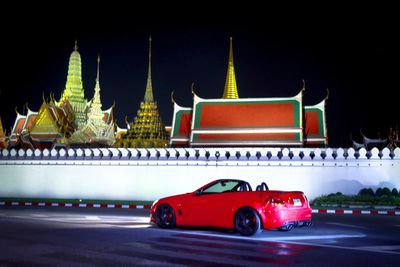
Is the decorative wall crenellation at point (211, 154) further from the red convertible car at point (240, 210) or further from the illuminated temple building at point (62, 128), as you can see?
the red convertible car at point (240, 210)

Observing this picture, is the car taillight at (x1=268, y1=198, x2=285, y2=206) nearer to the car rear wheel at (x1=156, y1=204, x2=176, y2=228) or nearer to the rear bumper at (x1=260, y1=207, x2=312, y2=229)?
the rear bumper at (x1=260, y1=207, x2=312, y2=229)

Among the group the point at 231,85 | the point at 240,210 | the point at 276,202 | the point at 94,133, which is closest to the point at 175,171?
the point at 240,210

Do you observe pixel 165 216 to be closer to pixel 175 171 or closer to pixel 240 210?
pixel 240 210

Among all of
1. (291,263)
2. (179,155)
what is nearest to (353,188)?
(179,155)

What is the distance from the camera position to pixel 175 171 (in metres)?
20.9

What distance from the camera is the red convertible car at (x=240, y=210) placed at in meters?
9.14

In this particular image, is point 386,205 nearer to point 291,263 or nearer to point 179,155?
point 179,155

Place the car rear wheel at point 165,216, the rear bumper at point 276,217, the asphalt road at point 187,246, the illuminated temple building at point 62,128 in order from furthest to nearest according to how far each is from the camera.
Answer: the illuminated temple building at point 62,128
the car rear wheel at point 165,216
the rear bumper at point 276,217
the asphalt road at point 187,246

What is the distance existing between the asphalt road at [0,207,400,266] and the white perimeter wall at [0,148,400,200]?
8432 millimetres

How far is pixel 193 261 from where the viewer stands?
260 inches

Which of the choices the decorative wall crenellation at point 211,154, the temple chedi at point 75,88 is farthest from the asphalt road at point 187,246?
the temple chedi at point 75,88

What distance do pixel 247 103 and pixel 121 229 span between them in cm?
1858

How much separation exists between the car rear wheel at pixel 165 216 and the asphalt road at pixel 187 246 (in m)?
0.19

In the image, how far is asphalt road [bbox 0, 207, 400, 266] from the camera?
6.61 meters
